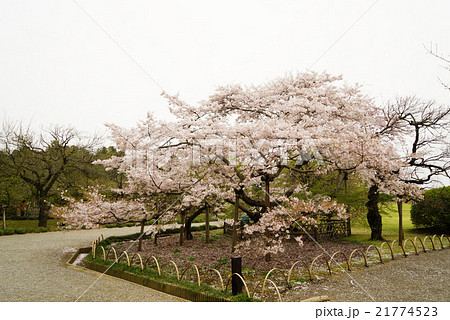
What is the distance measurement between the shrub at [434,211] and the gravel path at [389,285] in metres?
8.14

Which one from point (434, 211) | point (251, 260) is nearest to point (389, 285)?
point (251, 260)

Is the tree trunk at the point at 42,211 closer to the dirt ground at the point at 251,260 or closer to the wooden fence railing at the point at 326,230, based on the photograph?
the dirt ground at the point at 251,260

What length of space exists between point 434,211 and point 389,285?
41.0 feet

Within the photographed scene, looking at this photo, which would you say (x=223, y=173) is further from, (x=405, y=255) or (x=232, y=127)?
(x=405, y=255)

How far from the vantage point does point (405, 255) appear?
8.90m

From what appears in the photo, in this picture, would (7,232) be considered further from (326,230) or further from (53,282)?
(326,230)

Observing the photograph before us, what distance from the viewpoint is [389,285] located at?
6043 mm

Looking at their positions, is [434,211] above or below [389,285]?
above

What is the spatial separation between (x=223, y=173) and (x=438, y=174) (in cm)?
890

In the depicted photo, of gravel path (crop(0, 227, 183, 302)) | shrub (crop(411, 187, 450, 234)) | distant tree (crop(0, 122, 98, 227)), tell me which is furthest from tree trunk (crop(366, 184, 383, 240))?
distant tree (crop(0, 122, 98, 227))

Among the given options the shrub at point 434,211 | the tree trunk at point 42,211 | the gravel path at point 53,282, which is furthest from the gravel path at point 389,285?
the tree trunk at point 42,211

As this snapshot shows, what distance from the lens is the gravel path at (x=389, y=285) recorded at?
5.33m

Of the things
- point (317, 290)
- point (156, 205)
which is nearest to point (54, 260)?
point (156, 205)

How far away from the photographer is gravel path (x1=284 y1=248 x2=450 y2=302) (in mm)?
5328
